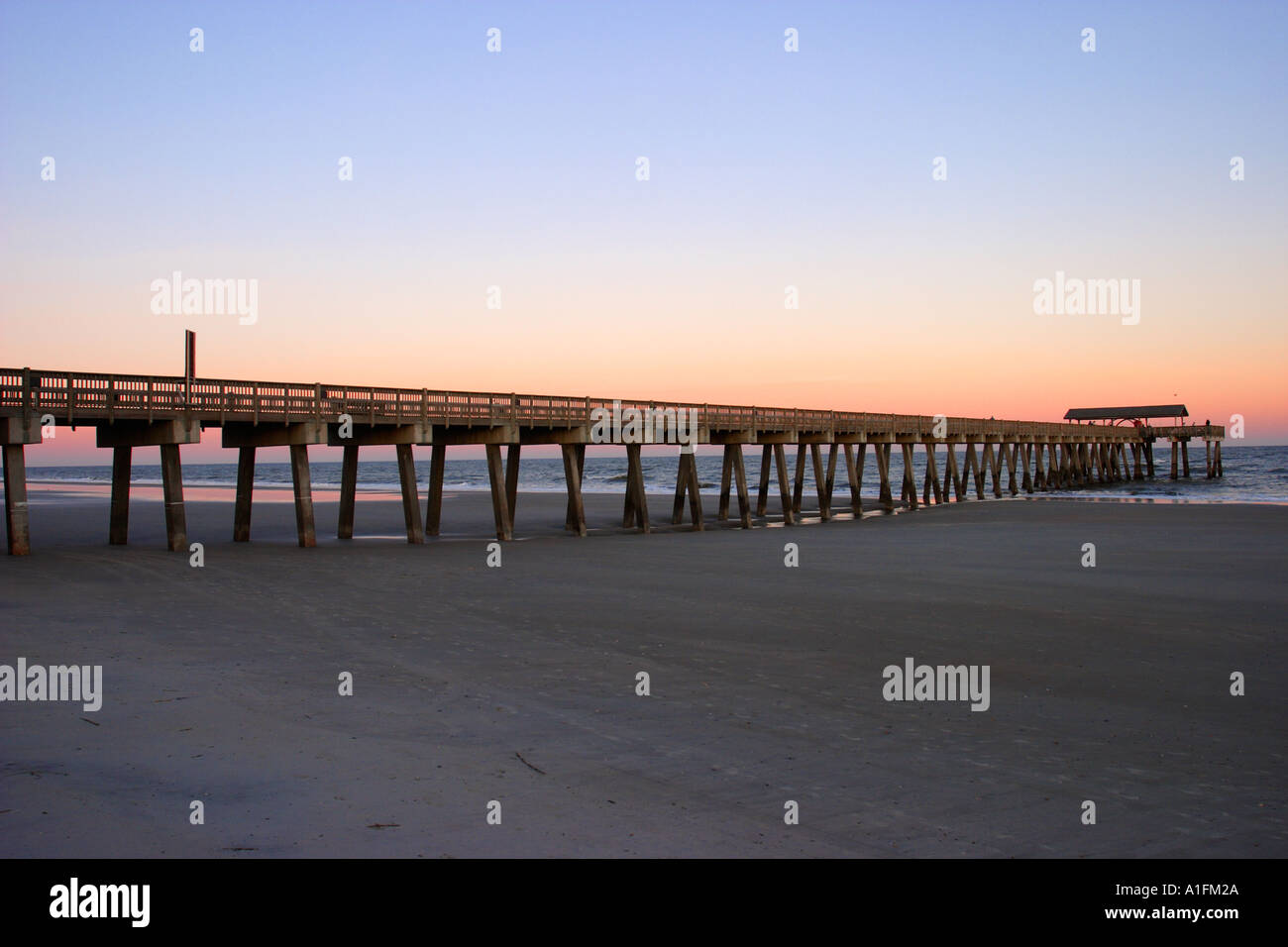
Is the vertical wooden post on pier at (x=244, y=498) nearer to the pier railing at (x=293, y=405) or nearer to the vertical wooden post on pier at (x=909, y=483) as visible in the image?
the pier railing at (x=293, y=405)

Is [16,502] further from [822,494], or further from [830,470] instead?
[830,470]

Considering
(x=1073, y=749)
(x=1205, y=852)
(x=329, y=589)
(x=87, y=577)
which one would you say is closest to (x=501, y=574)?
(x=329, y=589)

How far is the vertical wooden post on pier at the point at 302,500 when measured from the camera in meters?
25.4

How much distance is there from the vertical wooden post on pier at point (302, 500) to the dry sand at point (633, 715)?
4614 mm

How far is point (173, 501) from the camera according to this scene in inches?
936

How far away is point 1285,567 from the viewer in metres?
21.6

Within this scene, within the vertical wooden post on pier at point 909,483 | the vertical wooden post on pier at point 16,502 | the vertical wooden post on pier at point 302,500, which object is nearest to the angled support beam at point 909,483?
the vertical wooden post on pier at point 909,483

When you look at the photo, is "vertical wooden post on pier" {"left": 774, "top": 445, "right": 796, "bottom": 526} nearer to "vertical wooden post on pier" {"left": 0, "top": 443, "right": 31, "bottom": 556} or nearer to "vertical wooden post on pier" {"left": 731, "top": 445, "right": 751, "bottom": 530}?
"vertical wooden post on pier" {"left": 731, "top": 445, "right": 751, "bottom": 530}

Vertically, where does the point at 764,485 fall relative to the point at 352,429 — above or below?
below

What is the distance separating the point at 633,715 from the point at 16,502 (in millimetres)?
17452

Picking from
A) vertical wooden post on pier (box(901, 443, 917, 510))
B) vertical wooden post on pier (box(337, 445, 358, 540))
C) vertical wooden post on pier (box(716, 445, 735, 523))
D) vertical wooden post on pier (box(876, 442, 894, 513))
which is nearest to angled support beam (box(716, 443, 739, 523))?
vertical wooden post on pier (box(716, 445, 735, 523))

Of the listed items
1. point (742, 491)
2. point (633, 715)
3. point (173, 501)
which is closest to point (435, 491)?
point (173, 501)
